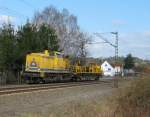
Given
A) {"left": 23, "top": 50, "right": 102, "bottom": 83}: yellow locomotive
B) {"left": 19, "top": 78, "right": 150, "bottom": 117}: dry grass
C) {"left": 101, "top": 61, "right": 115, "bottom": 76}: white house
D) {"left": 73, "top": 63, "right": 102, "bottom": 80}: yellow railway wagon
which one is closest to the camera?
{"left": 19, "top": 78, "right": 150, "bottom": 117}: dry grass

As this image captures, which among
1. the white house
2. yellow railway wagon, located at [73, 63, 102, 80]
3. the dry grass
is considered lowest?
the dry grass

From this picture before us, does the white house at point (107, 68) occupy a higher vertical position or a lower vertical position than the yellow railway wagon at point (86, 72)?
higher

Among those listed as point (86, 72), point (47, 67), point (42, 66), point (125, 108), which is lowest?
point (125, 108)

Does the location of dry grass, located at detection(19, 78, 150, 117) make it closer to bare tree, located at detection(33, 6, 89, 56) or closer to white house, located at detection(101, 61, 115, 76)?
bare tree, located at detection(33, 6, 89, 56)

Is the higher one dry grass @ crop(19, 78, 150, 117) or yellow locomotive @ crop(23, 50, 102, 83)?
yellow locomotive @ crop(23, 50, 102, 83)

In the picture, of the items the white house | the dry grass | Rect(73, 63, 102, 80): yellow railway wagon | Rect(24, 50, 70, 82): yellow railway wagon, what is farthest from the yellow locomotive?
the white house

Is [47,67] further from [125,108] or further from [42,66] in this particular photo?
[125,108]

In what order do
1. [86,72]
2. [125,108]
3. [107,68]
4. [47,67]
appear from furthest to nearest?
[107,68], [86,72], [47,67], [125,108]

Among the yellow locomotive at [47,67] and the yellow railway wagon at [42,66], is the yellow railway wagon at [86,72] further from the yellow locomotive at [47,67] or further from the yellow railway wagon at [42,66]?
the yellow railway wagon at [42,66]

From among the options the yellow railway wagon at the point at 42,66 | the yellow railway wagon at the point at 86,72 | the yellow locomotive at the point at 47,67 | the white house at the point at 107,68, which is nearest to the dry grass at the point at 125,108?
the yellow railway wagon at the point at 42,66

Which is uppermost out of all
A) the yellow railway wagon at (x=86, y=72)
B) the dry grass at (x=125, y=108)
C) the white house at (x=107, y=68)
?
the white house at (x=107, y=68)

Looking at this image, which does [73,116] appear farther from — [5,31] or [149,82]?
[5,31]

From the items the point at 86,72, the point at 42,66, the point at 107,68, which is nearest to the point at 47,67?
the point at 42,66

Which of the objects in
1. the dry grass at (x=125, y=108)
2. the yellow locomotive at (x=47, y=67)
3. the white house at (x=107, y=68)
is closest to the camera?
the dry grass at (x=125, y=108)
